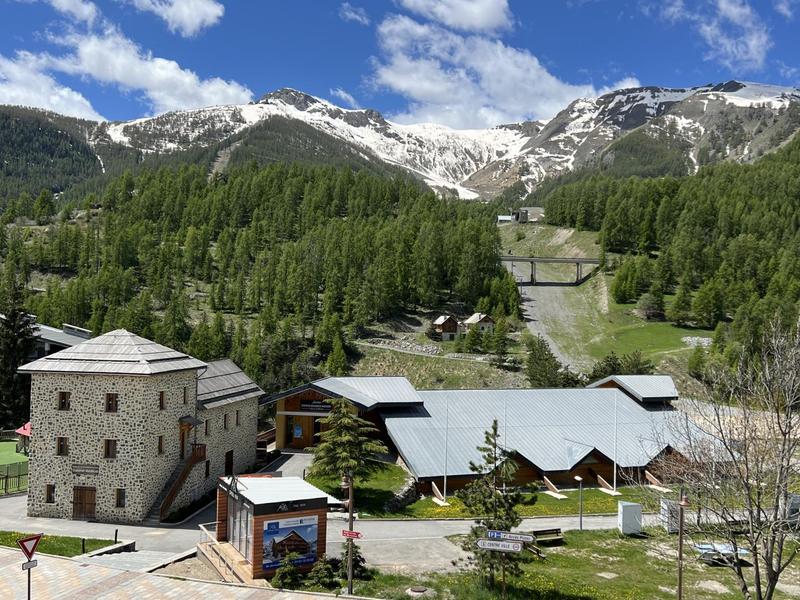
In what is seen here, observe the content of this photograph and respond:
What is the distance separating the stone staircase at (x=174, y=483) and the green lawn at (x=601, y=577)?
14.2 meters

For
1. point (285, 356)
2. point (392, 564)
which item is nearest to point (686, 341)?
point (285, 356)

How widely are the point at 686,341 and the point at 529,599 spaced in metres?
80.8

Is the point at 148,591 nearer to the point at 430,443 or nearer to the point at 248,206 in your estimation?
the point at 430,443

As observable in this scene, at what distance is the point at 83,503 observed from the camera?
1235 inches

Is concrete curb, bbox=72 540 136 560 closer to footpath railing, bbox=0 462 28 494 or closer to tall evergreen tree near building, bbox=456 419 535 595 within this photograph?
footpath railing, bbox=0 462 28 494

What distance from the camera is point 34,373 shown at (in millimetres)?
31906

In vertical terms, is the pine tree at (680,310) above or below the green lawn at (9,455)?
above

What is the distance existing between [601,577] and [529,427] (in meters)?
20.0

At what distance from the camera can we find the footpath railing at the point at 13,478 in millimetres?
35656

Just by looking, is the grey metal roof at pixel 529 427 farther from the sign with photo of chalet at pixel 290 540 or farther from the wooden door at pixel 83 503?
the wooden door at pixel 83 503

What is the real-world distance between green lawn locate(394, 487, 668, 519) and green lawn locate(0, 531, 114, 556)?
47.6ft

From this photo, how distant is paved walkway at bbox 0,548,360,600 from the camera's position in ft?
62.6

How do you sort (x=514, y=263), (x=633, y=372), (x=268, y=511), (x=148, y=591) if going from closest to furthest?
(x=148, y=591), (x=268, y=511), (x=633, y=372), (x=514, y=263)

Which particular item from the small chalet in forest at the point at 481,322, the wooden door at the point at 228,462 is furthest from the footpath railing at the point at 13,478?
the small chalet in forest at the point at 481,322
